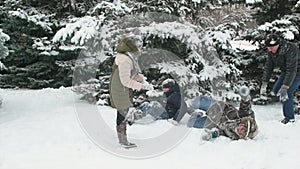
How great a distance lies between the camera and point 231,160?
446 cm

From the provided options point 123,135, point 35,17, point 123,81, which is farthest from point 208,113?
point 35,17

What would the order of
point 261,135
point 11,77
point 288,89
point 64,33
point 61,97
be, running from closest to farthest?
point 261,135
point 288,89
point 64,33
point 61,97
point 11,77

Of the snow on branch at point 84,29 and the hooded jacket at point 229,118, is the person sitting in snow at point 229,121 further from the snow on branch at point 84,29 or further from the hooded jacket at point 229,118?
the snow on branch at point 84,29

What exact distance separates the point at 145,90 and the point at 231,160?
3292 mm

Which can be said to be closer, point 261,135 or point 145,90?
point 261,135

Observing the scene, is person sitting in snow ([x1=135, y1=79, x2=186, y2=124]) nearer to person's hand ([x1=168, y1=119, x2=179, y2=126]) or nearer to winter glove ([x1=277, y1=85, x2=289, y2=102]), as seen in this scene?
person's hand ([x1=168, y1=119, x2=179, y2=126])

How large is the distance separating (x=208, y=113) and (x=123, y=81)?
162cm

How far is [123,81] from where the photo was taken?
180 inches

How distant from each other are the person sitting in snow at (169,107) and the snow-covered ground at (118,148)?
0.24 metres

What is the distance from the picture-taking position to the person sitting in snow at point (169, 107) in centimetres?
618

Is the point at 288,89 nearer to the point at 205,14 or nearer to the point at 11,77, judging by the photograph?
the point at 205,14

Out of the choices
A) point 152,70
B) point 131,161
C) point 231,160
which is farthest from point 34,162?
point 152,70

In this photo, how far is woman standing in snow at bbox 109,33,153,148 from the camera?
4598mm

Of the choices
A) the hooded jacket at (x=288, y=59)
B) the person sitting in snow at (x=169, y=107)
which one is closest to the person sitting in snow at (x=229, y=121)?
the person sitting in snow at (x=169, y=107)
